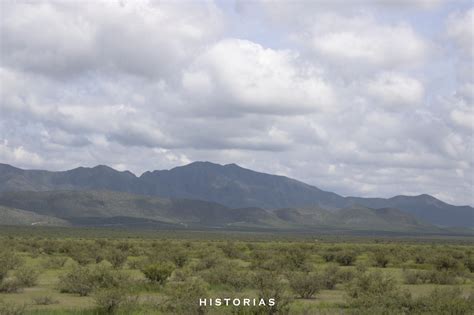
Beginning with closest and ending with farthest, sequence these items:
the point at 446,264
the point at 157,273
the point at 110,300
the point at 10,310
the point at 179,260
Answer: the point at 10,310 → the point at 110,300 → the point at 157,273 → the point at 179,260 → the point at 446,264

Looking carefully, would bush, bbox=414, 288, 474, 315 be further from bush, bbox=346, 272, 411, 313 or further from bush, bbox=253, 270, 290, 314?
bush, bbox=253, 270, 290, 314

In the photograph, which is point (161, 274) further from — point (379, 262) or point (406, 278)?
point (379, 262)

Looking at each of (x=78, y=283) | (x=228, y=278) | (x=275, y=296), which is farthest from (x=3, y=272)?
(x=275, y=296)

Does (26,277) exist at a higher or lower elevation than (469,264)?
lower

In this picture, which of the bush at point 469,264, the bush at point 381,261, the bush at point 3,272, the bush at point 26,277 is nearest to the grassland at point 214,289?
the bush at point 26,277

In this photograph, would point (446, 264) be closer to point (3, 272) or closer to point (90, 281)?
point (90, 281)

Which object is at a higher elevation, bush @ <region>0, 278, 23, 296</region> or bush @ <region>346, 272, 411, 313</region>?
bush @ <region>346, 272, 411, 313</region>

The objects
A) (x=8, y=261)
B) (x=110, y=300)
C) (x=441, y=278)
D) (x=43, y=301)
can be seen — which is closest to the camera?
(x=110, y=300)

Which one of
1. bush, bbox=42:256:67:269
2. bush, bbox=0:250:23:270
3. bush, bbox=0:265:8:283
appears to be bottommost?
bush, bbox=42:256:67:269

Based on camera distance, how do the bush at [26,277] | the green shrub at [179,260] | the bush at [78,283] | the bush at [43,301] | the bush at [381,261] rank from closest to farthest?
the bush at [43,301]
the bush at [78,283]
the bush at [26,277]
the green shrub at [179,260]
the bush at [381,261]

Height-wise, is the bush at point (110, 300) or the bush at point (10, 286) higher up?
the bush at point (110, 300)

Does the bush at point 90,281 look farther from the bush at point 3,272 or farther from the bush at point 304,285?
the bush at point 304,285

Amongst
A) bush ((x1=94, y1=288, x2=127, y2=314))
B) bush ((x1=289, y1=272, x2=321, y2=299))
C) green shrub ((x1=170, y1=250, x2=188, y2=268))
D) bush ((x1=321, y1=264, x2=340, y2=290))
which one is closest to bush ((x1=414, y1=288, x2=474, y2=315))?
bush ((x1=289, y1=272, x2=321, y2=299))

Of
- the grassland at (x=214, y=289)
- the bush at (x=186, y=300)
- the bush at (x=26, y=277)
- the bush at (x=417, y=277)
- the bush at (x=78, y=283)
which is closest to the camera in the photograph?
the bush at (x=186, y=300)
